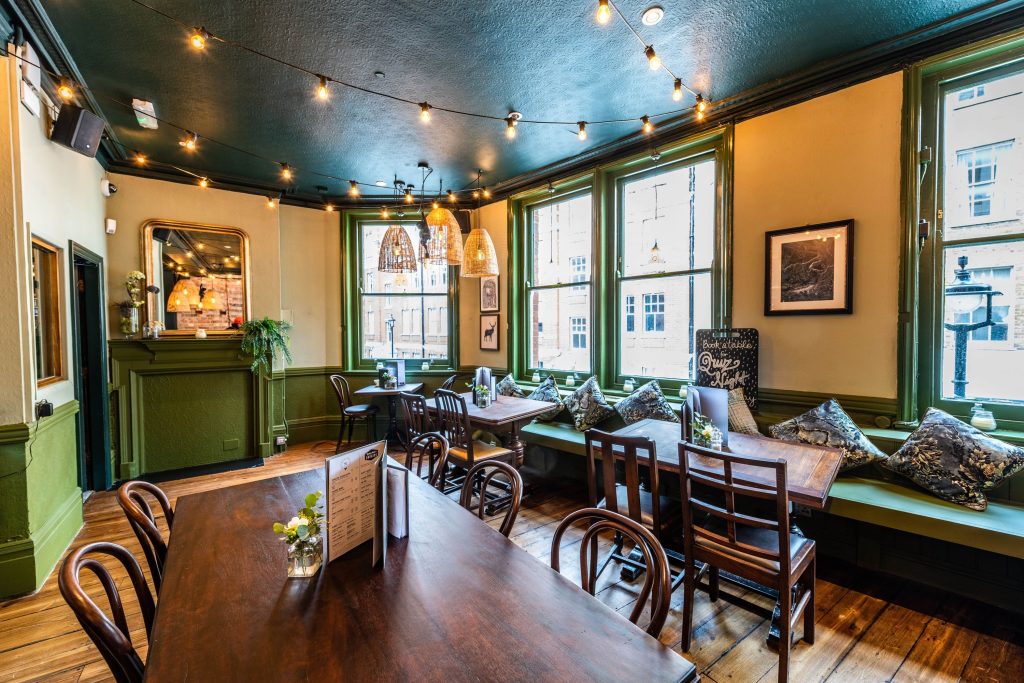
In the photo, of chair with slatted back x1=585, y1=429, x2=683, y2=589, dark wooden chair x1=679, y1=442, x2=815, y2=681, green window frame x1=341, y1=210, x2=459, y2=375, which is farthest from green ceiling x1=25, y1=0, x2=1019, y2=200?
dark wooden chair x1=679, y1=442, x2=815, y2=681

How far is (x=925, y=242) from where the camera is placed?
273 centimetres

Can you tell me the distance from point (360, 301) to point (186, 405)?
7.25 ft

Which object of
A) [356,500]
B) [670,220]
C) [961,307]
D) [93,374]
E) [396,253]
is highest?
[670,220]

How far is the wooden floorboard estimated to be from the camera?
1.90 m

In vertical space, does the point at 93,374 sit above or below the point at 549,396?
above

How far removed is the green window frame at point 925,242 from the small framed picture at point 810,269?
304 millimetres

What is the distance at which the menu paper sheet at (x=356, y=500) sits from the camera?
134cm

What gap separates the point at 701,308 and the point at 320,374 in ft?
15.1

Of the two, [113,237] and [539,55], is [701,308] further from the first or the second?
[113,237]

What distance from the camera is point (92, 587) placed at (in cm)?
256

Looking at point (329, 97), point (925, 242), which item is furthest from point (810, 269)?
point (329, 97)

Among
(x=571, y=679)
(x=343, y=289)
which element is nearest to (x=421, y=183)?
(x=343, y=289)

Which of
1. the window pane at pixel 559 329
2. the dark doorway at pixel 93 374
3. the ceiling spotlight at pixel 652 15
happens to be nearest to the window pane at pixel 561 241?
the window pane at pixel 559 329

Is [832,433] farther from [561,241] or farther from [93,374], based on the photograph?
[93,374]
